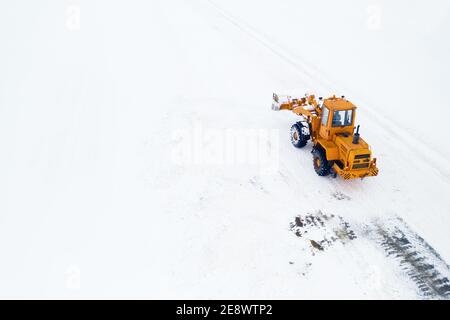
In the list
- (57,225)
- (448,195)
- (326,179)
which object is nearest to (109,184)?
(57,225)

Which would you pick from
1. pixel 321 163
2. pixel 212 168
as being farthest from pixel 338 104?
pixel 212 168

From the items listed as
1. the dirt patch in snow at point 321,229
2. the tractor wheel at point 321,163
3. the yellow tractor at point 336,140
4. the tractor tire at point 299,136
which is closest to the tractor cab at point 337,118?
the yellow tractor at point 336,140

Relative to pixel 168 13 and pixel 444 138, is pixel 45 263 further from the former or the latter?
pixel 168 13

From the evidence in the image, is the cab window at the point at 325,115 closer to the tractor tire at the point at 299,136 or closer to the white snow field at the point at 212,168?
the tractor tire at the point at 299,136

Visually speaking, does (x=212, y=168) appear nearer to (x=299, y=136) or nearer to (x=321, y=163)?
(x=299, y=136)

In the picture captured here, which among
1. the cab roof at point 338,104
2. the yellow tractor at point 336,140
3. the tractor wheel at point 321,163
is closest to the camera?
the yellow tractor at point 336,140

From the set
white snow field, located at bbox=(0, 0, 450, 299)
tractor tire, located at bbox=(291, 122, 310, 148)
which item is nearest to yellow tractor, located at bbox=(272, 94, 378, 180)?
tractor tire, located at bbox=(291, 122, 310, 148)

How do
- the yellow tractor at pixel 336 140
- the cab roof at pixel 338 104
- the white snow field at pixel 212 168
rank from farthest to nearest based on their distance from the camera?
the cab roof at pixel 338 104
the yellow tractor at pixel 336 140
the white snow field at pixel 212 168
